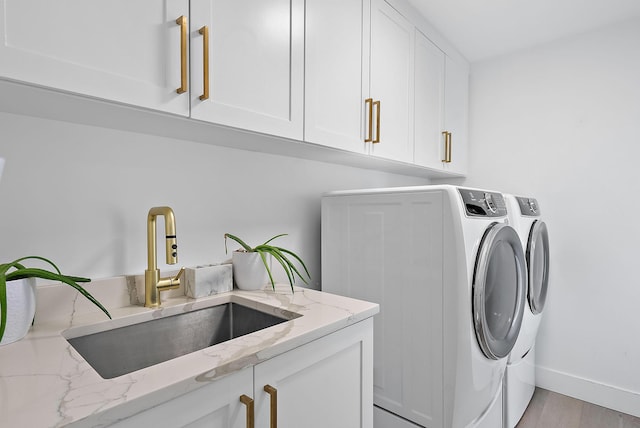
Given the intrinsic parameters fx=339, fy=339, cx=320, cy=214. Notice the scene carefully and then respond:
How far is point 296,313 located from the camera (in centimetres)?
107

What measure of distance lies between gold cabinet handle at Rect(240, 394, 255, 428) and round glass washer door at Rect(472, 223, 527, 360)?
3.03ft

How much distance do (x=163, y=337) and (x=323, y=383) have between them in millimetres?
545

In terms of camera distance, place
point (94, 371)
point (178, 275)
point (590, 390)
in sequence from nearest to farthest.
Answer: point (94, 371) < point (178, 275) < point (590, 390)

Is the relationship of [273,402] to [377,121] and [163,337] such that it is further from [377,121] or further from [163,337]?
[377,121]

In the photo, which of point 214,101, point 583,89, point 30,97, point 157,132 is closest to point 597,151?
point 583,89

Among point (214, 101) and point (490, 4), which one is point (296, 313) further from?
point (490, 4)

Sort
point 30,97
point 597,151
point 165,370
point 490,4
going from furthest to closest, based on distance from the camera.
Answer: point 597,151 → point 490,4 → point 30,97 → point 165,370

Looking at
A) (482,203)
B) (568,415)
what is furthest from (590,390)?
(482,203)

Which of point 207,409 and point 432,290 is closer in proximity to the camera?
point 207,409

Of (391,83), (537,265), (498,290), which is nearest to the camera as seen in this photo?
(498,290)

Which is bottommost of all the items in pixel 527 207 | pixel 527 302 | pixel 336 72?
pixel 527 302

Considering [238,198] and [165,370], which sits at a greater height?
[238,198]

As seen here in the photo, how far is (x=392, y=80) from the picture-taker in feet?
5.79

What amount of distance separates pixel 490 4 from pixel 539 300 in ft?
5.80
